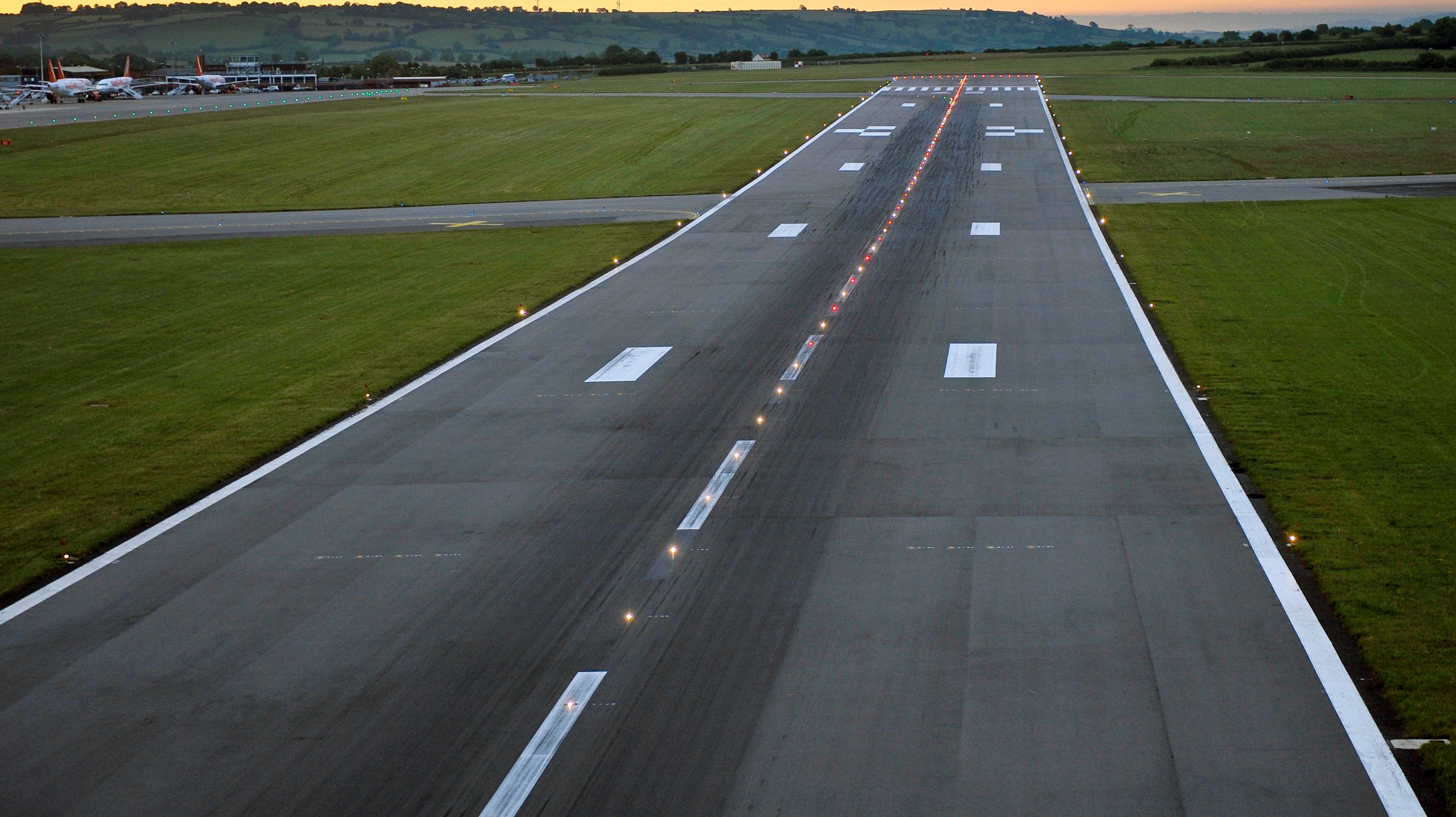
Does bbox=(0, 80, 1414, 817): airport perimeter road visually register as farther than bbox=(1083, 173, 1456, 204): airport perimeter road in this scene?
No

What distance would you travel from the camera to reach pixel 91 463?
16.5 meters

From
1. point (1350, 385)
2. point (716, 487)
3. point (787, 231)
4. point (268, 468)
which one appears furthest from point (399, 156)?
point (1350, 385)

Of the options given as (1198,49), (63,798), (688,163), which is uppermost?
(1198,49)

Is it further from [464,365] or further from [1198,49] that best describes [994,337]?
[1198,49]

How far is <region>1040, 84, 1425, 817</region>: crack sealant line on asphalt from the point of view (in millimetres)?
8289

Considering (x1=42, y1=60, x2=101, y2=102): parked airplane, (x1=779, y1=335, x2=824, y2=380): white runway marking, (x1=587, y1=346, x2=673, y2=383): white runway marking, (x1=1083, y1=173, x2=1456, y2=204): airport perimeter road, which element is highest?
(x1=42, y1=60, x2=101, y2=102): parked airplane

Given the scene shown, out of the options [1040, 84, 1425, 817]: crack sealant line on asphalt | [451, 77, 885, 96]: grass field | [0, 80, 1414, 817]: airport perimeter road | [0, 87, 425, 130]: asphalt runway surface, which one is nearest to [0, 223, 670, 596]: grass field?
[0, 80, 1414, 817]: airport perimeter road

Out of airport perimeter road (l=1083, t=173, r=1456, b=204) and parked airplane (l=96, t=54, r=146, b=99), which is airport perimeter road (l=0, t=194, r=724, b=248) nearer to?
airport perimeter road (l=1083, t=173, r=1456, b=204)

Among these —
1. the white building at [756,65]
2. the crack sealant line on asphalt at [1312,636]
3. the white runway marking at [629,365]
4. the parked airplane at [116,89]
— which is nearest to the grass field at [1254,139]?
the white runway marking at [629,365]

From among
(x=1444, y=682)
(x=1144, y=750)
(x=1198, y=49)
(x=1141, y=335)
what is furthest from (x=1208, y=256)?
(x=1198, y=49)

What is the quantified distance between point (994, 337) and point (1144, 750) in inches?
528

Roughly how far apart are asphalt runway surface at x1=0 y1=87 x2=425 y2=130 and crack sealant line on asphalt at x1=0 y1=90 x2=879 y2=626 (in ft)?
205

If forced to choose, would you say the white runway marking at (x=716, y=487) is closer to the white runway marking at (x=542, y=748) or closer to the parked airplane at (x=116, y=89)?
the white runway marking at (x=542, y=748)

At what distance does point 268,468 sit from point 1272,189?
35.2m
